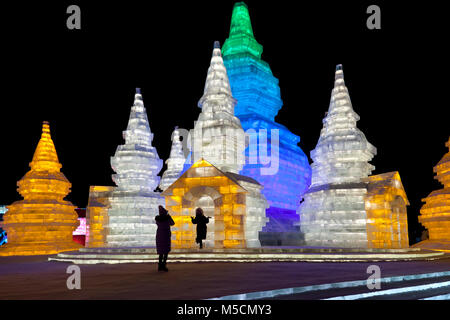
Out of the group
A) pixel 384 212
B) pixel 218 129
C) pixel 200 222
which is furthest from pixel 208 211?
pixel 384 212

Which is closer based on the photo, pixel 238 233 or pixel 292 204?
pixel 238 233

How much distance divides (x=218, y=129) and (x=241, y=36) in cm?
1284

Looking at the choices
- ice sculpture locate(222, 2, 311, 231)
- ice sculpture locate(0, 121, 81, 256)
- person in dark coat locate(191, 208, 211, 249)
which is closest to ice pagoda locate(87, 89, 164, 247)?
ice sculpture locate(0, 121, 81, 256)

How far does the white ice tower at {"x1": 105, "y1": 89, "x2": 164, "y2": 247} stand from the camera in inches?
931

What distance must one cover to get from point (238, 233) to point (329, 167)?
7.08m

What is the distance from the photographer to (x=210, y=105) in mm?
21953

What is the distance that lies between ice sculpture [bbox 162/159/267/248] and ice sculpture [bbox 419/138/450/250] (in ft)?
40.9

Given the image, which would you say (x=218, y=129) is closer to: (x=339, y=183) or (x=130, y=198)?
(x=339, y=183)

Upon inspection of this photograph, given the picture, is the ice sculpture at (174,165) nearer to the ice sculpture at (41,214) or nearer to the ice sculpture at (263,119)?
the ice sculpture at (263,119)

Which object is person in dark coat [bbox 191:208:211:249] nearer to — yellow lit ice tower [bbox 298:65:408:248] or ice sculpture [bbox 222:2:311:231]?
yellow lit ice tower [bbox 298:65:408:248]

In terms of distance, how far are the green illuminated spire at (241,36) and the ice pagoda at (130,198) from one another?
30.2ft

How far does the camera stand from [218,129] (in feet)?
68.8
